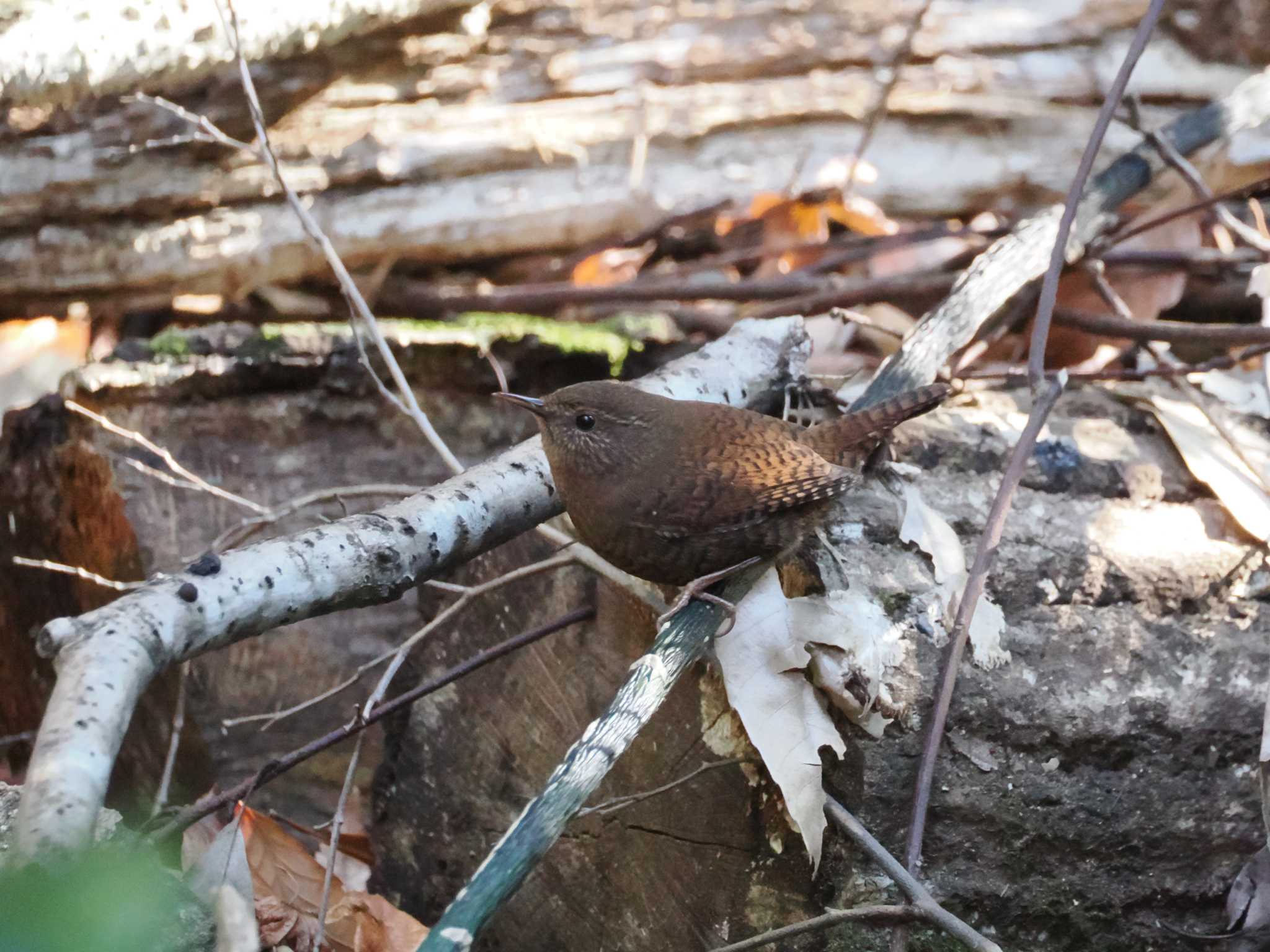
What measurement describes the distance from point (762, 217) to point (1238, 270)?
175 cm

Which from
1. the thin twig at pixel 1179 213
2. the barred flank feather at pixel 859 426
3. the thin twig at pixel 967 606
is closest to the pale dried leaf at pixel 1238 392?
the thin twig at pixel 1179 213

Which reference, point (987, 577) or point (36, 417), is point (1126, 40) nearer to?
point (987, 577)

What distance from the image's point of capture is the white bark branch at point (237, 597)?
4.17ft

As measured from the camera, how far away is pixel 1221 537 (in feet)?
8.65

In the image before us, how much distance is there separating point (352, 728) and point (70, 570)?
3.05ft

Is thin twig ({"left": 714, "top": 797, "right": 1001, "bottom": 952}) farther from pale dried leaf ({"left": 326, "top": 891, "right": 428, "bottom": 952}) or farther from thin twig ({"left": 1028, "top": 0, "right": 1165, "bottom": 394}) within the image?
thin twig ({"left": 1028, "top": 0, "right": 1165, "bottom": 394})

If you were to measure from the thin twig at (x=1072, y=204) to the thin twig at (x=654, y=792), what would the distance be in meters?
1.15

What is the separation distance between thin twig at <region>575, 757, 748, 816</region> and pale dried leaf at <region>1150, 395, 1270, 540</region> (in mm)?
1365

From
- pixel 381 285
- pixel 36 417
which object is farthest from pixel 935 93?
pixel 36 417

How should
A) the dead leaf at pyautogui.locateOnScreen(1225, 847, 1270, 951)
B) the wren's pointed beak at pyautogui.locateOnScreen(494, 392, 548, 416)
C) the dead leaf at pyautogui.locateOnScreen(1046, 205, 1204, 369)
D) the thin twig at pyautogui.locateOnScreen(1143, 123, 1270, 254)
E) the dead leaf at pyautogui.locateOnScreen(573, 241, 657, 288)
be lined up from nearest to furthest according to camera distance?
the dead leaf at pyautogui.locateOnScreen(1225, 847, 1270, 951) → the wren's pointed beak at pyautogui.locateOnScreen(494, 392, 548, 416) → the thin twig at pyautogui.locateOnScreen(1143, 123, 1270, 254) → the dead leaf at pyautogui.locateOnScreen(1046, 205, 1204, 369) → the dead leaf at pyautogui.locateOnScreen(573, 241, 657, 288)

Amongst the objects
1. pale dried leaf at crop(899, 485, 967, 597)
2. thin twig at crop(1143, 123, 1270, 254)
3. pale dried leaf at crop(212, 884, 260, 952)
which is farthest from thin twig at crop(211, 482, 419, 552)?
thin twig at crop(1143, 123, 1270, 254)

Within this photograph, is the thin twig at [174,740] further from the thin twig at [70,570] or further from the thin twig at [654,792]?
the thin twig at [654,792]

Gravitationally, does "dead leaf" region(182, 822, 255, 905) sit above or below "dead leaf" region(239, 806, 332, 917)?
above

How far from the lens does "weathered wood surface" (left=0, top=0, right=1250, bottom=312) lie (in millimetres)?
3791
